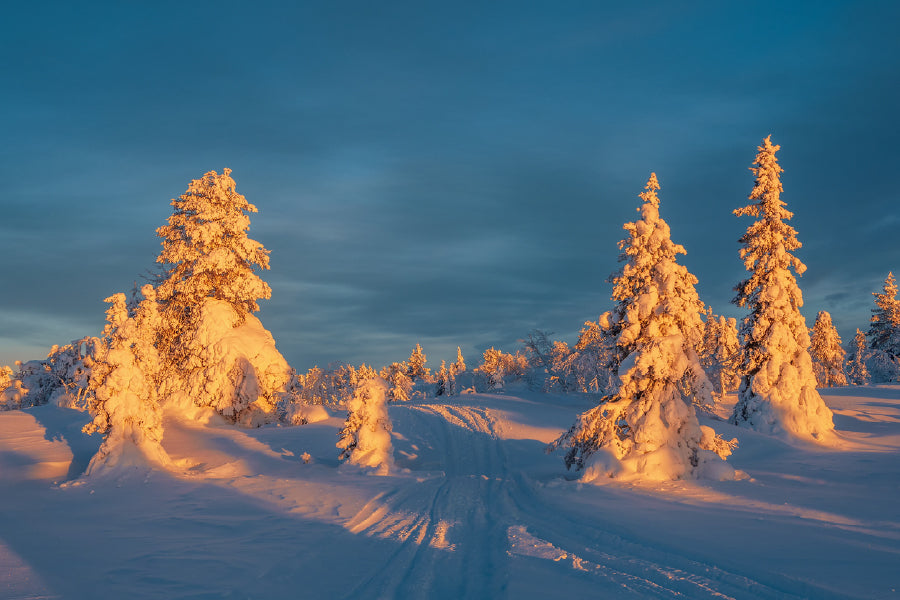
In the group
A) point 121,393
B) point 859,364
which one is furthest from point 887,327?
point 121,393

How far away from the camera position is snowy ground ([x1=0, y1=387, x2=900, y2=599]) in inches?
312

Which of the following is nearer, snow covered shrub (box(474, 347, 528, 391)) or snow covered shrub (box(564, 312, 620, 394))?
snow covered shrub (box(564, 312, 620, 394))

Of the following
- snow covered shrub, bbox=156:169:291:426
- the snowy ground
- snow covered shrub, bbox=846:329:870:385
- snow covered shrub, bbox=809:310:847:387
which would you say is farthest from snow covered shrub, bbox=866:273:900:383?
snow covered shrub, bbox=156:169:291:426

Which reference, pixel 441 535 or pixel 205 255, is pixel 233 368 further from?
pixel 441 535

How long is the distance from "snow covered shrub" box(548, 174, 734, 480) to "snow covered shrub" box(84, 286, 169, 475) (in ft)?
47.1

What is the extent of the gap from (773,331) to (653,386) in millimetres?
13846

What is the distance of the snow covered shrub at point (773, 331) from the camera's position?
27797mm

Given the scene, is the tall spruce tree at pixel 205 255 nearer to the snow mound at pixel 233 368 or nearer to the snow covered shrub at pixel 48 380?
the snow mound at pixel 233 368

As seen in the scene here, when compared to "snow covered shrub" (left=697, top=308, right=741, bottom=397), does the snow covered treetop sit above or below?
above

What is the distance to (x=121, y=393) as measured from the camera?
1989 cm

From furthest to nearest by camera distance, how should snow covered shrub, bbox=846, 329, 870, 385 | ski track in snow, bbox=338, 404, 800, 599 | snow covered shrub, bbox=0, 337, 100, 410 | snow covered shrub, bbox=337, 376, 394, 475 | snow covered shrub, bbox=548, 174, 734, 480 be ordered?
snow covered shrub, bbox=846, 329, 870, 385
snow covered shrub, bbox=0, 337, 100, 410
snow covered shrub, bbox=337, 376, 394, 475
snow covered shrub, bbox=548, 174, 734, 480
ski track in snow, bbox=338, 404, 800, 599

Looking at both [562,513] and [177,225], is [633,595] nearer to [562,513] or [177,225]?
[562,513]

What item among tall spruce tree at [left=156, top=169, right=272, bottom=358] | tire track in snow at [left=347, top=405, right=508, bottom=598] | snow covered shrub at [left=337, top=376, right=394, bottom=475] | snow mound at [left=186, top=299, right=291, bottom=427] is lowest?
tire track in snow at [left=347, top=405, right=508, bottom=598]

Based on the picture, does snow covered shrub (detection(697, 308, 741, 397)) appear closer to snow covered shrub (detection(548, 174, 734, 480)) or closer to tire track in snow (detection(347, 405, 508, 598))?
snow covered shrub (detection(548, 174, 734, 480))
